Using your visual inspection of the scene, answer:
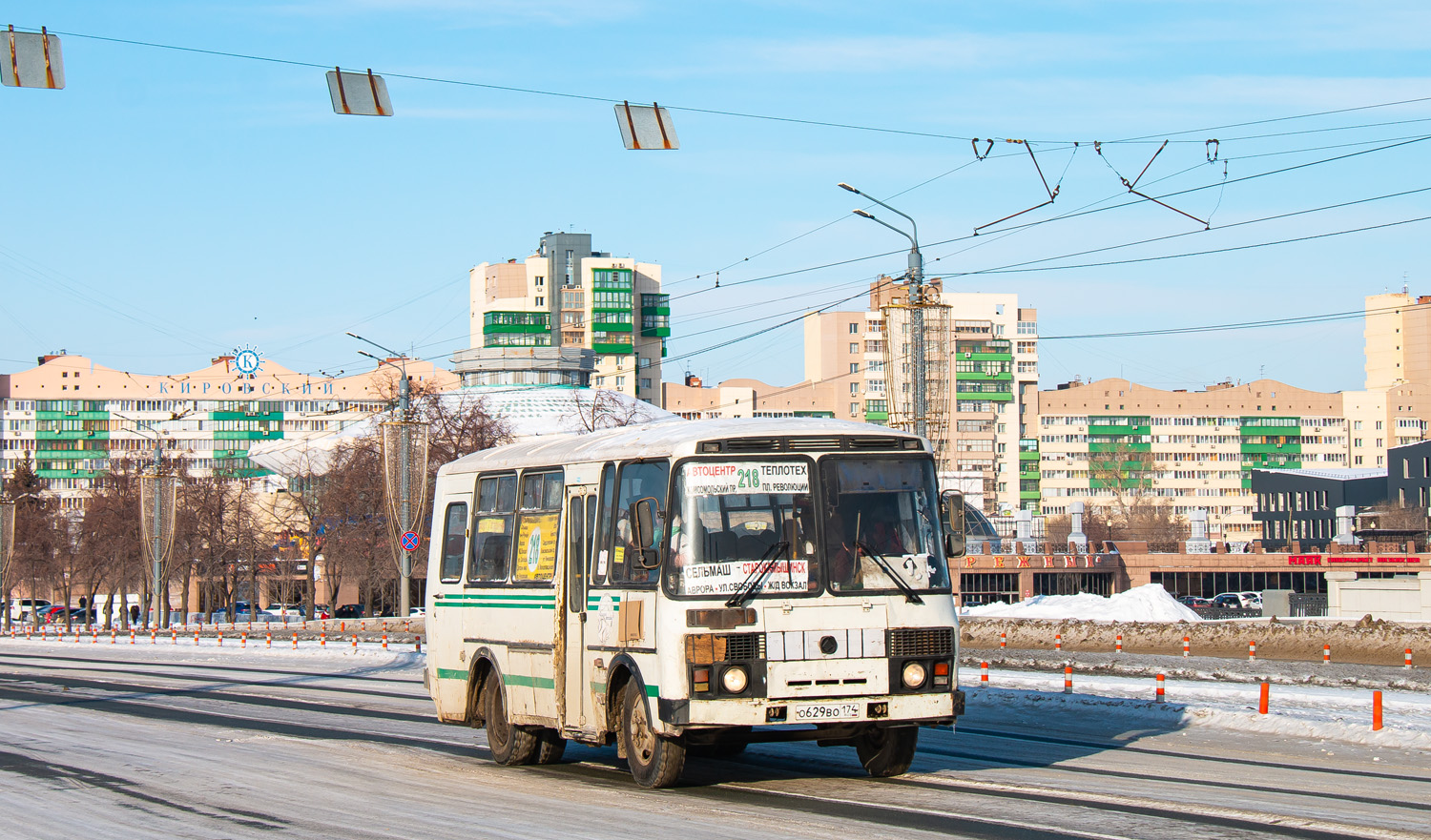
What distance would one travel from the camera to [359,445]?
7512 centimetres

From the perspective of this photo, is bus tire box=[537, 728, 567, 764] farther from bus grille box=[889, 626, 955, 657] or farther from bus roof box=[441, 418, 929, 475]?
bus grille box=[889, 626, 955, 657]

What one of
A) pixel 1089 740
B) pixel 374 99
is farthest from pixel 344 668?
pixel 1089 740

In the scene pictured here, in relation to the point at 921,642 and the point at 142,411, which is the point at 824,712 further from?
the point at 142,411

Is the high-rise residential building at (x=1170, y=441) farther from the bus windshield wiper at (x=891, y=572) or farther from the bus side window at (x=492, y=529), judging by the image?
the bus windshield wiper at (x=891, y=572)

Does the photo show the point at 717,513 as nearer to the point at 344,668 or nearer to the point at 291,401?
the point at 344,668

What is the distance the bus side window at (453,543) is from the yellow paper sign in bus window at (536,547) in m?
1.45

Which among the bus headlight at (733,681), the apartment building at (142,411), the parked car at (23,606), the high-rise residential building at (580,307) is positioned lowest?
the parked car at (23,606)

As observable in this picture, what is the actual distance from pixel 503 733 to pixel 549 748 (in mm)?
440

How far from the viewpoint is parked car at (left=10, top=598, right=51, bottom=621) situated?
336ft

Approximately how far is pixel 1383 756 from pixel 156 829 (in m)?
10.6

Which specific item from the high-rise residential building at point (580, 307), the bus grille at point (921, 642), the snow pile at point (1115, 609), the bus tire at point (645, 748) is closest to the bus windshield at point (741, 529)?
the bus grille at point (921, 642)

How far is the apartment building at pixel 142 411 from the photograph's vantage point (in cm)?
17925

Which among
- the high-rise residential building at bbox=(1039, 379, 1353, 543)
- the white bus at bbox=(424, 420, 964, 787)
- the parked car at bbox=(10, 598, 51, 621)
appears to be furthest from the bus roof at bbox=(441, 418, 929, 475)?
the high-rise residential building at bbox=(1039, 379, 1353, 543)

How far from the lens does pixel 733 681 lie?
11.4 meters
